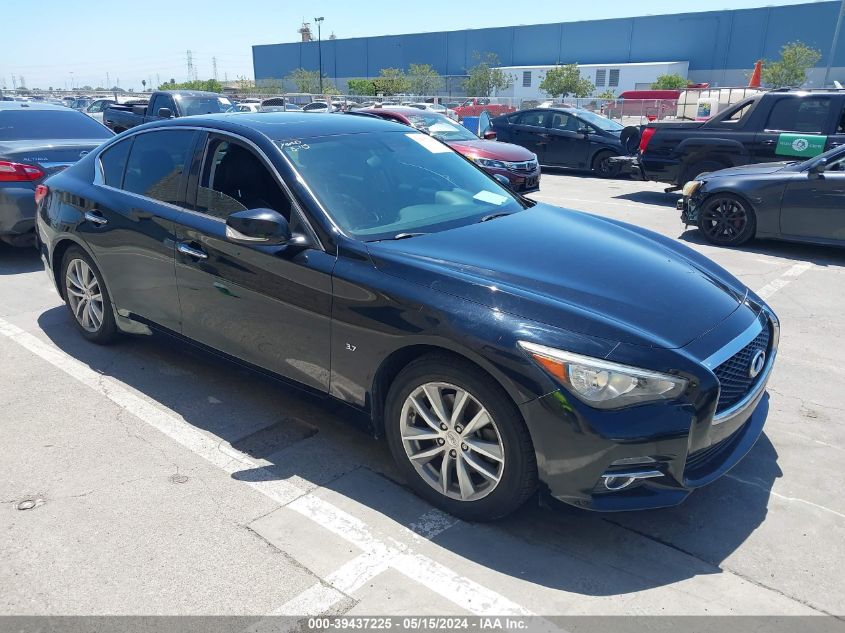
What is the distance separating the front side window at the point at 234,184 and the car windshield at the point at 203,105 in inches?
502

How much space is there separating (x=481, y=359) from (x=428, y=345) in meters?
0.31

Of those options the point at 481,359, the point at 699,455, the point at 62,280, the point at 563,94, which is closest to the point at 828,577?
the point at 699,455

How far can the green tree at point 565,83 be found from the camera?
5453cm

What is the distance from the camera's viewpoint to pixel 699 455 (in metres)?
2.90

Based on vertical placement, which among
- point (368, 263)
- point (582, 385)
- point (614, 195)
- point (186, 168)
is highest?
point (186, 168)

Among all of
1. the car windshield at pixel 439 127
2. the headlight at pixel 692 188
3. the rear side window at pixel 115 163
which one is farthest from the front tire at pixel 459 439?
the car windshield at pixel 439 127

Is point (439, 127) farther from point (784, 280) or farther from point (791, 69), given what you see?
point (791, 69)

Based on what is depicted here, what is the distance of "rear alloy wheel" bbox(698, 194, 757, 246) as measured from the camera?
8406 millimetres

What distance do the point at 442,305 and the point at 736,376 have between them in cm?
131

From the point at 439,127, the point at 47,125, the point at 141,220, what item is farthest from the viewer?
the point at 439,127

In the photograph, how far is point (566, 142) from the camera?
642 inches

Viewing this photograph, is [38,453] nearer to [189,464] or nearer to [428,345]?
[189,464]

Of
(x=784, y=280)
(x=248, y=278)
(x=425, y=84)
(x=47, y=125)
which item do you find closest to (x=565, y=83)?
(x=425, y=84)

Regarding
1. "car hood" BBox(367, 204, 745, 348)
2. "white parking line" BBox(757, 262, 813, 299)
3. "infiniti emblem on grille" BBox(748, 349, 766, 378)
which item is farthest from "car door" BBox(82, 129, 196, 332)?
"white parking line" BBox(757, 262, 813, 299)
